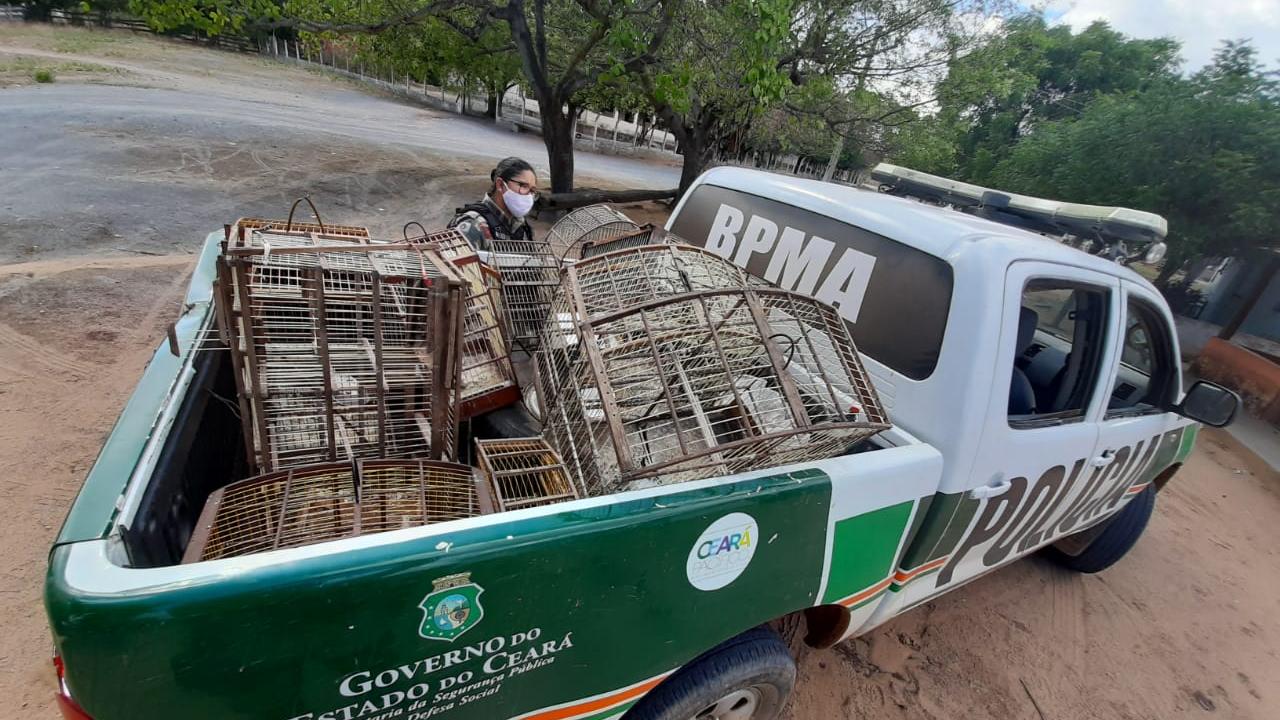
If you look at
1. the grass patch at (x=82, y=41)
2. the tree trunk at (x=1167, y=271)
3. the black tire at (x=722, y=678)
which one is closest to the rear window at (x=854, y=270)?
the black tire at (x=722, y=678)

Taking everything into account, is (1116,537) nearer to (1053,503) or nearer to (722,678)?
(1053,503)

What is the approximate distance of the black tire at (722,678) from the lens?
5.61ft

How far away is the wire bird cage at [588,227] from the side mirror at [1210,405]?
298 cm

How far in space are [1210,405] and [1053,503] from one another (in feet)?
2.85

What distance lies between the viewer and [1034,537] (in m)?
2.71

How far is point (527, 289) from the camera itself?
120 inches

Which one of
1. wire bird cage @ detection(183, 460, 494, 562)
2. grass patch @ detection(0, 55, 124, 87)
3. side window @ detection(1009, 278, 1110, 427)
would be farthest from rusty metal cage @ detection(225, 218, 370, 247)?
grass patch @ detection(0, 55, 124, 87)

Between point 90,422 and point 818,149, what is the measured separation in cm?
1333

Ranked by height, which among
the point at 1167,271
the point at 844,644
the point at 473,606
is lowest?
the point at 844,644

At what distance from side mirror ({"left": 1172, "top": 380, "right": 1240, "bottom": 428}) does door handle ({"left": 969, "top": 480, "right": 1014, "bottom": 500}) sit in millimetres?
1174

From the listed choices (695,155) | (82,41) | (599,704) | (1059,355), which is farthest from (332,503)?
(82,41)

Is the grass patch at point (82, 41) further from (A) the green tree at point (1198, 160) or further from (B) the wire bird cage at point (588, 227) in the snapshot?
(A) the green tree at point (1198, 160)

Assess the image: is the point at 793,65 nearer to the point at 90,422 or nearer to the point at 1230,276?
the point at 90,422

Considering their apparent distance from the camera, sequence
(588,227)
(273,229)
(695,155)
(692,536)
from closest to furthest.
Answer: (692,536) → (273,229) → (588,227) → (695,155)
